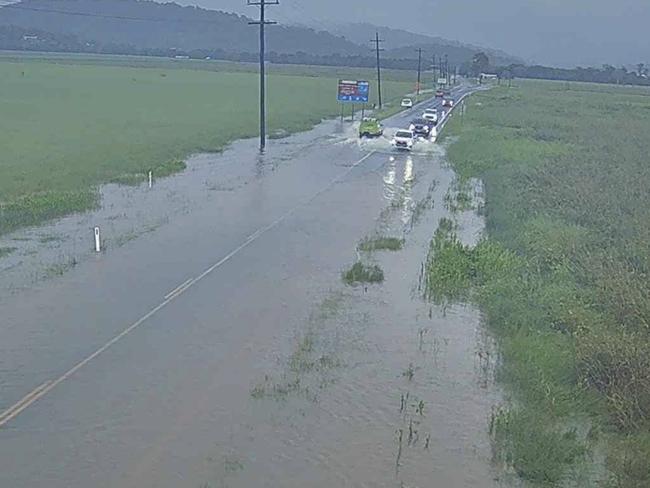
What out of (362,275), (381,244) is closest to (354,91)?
(381,244)

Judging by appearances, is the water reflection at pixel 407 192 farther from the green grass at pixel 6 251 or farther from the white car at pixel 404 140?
the green grass at pixel 6 251

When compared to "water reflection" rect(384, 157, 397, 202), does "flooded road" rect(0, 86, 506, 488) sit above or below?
above

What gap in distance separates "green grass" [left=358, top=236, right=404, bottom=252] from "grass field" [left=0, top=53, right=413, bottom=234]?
9.98 metres

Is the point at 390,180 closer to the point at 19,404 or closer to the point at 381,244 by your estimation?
the point at 381,244

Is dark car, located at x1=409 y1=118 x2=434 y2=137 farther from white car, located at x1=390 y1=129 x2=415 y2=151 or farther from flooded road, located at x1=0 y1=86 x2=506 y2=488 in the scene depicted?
flooded road, located at x1=0 y1=86 x2=506 y2=488

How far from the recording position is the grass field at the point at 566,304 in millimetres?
12672

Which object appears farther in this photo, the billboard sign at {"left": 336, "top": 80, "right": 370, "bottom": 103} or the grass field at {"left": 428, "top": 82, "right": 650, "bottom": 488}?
the billboard sign at {"left": 336, "top": 80, "right": 370, "bottom": 103}

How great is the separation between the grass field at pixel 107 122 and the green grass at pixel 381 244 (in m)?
9.98

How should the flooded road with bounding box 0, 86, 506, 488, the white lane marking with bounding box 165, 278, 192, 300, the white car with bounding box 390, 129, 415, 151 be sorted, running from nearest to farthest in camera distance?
the flooded road with bounding box 0, 86, 506, 488 → the white lane marking with bounding box 165, 278, 192, 300 → the white car with bounding box 390, 129, 415, 151

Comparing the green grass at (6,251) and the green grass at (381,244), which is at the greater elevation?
the green grass at (6,251)

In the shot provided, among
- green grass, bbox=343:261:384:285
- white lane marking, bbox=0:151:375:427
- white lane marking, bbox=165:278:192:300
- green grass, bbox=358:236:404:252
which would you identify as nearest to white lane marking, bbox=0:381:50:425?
white lane marking, bbox=0:151:375:427

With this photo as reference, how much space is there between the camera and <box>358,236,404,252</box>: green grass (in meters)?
25.4

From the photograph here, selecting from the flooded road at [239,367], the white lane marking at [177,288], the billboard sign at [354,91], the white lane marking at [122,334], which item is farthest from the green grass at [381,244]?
the billboard sign at [354,91]

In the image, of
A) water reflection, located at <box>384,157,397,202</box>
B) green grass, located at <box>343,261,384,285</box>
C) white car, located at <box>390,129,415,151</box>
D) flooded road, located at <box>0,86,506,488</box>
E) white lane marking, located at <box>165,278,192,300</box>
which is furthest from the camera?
white car, located at <box>390,129,415,151</box>
